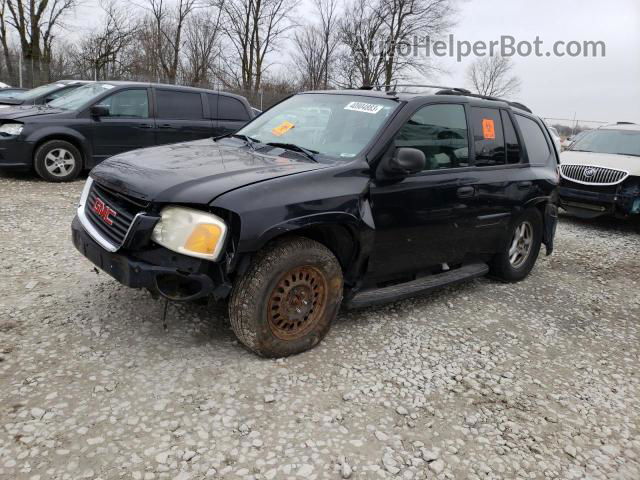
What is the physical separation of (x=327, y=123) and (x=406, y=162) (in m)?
0.79

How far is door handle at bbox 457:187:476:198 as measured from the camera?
12.9 feet

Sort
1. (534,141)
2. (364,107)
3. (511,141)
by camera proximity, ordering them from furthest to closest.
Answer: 1. (534,141)
2. (511,141)
3. (364,107)

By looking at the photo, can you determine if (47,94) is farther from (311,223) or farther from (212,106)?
(311,223)

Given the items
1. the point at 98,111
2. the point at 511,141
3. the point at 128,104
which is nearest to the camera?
the point at 511,141

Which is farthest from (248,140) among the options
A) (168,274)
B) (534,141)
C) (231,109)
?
(231,109)

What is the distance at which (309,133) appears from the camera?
149 inches

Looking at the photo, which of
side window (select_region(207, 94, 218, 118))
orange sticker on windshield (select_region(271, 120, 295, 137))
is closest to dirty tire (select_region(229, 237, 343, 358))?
orange sticker on windshield (select_region(271, 120, 295, 137))

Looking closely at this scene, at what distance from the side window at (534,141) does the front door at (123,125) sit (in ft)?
19.6

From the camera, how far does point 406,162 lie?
330 centimetres

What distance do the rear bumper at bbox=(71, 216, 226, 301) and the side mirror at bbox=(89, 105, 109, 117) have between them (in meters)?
5.81

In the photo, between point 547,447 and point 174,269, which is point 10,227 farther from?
point 547,447

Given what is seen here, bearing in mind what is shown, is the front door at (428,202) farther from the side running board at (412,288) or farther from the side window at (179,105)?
the side window at (179,105)

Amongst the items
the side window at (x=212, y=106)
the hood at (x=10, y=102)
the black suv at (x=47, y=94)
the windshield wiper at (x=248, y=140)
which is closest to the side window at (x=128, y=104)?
the side window at (x=212, y=106)

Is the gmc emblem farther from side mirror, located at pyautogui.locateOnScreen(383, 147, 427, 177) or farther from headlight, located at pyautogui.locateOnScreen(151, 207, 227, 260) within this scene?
side mirror, located at pyautogui.locateOnScreen(383, 147, 427, 177)
